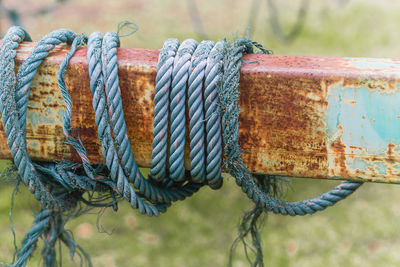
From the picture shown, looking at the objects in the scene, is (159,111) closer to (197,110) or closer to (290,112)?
(197,110)

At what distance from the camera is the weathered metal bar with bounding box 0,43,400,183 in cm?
65

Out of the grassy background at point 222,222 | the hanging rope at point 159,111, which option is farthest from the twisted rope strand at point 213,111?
the grassy background at point 222,222

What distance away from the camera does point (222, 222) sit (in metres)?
2.03

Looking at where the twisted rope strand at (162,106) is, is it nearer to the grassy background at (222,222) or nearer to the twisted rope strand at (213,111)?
the twisted rope strand at (213,111)

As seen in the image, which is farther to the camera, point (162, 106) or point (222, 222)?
point (222, 222)

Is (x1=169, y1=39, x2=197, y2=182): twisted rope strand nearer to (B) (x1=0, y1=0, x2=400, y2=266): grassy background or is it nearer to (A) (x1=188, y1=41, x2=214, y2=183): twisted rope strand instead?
(A) (x1=188, y1=41, x2=214, y2=183): twisted rope strand

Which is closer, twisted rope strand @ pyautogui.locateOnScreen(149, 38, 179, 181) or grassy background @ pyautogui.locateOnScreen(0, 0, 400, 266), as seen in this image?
twisted rope strand @ pyautogui.locateOnScreen(149, 38, 179, 181)

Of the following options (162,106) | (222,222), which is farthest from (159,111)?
(222,222)

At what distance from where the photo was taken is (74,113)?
0.70 m

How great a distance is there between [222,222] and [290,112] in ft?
4.73

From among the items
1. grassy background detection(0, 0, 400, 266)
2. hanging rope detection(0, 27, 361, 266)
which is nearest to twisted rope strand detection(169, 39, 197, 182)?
hanging rope detection(0, 27, 361, 266)

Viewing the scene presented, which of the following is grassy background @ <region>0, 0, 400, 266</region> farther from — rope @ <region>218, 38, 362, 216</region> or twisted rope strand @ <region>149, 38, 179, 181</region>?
twisted rope strand @ <region>149, 38, 179, 181</region>

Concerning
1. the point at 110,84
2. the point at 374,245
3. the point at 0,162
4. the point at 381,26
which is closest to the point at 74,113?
the point at 110,84

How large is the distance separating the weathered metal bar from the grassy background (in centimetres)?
107
